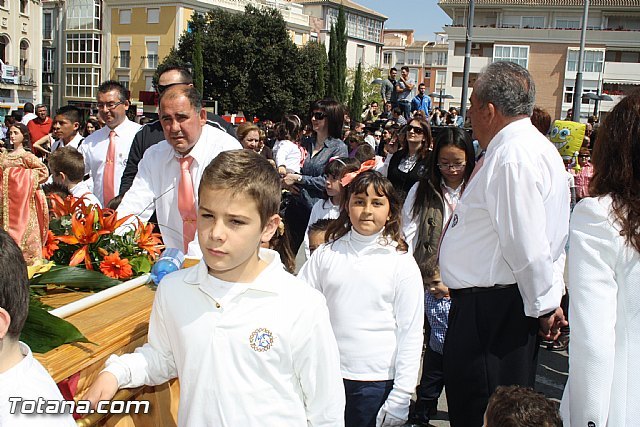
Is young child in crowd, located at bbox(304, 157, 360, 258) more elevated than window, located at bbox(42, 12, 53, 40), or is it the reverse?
window, located at bbox(42, 12, 53, 40)

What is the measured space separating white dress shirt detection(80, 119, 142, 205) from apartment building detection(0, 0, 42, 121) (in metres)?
44.6

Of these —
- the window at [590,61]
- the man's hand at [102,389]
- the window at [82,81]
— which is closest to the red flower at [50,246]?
the man's hand at [102,389]

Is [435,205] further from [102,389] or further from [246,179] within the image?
[102,389]

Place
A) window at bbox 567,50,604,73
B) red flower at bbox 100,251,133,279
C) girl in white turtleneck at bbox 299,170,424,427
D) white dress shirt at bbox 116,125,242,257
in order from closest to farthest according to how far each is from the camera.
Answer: red flower at bbox 100,251,133,279, girl in white turtleneck at bbox 299,170,424,427, white dress shirt at bbox 116,125,242,257, window at bbox 567,50,604,73

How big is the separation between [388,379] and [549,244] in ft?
3.41

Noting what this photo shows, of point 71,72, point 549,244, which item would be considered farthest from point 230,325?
point 71,72

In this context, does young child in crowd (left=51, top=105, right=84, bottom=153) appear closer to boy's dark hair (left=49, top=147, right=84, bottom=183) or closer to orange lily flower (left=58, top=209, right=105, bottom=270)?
boy's dark hair (left=49, top=147, right=84, bottom=183)

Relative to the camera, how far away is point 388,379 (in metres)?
3.27

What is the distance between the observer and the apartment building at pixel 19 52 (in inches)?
1871

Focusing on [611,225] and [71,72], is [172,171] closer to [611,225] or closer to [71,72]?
[611,225]

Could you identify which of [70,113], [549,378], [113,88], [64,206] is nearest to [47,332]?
[64,206]

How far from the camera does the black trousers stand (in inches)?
124

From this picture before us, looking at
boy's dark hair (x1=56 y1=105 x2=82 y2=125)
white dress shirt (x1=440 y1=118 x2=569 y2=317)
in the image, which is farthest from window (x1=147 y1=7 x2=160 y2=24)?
white dress shirt (x1=440 y1=118 x2=569 y2=317)

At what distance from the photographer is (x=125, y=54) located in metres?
56.8
